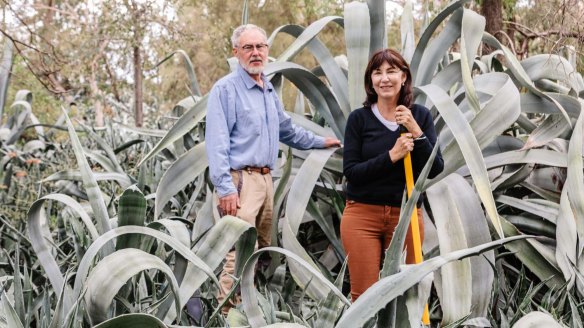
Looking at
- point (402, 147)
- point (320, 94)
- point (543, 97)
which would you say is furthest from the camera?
point (320, 94)

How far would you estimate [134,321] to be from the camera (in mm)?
2258

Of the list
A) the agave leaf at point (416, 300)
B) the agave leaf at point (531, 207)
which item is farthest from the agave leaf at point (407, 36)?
the agave leaf at point (416, 300)

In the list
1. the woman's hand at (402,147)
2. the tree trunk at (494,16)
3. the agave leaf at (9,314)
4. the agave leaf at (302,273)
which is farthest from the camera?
the tree trunk at (494,16)

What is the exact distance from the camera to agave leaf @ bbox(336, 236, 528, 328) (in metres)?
2.08

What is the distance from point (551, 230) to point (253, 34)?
164 cm

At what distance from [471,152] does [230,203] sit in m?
0.98

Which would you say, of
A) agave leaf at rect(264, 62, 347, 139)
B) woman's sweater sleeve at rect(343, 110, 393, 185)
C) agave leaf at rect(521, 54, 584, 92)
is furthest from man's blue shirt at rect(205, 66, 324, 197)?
agave leaf at rect(521, 54, 584, 92)

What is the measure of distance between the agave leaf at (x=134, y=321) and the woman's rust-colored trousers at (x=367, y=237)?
3.53 feet

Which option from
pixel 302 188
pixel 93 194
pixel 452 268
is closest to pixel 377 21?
pixel 302 188

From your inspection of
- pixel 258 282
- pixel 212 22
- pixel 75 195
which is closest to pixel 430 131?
pixel 258 282

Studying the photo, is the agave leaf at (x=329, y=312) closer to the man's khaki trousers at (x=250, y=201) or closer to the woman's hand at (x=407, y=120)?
the woman's hand at (x=407, y=120)

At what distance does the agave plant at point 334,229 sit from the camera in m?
2.39

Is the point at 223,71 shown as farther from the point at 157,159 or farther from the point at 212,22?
the point at 157,159

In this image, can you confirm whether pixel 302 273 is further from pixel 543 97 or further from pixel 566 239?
pixel 543 97
